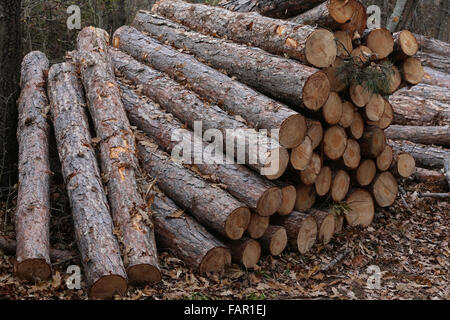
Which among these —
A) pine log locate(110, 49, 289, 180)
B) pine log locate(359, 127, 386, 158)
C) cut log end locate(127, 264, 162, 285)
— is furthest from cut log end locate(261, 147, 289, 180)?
pine log locate(359, 127, 386, 158)

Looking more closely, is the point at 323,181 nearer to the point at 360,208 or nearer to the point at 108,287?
the point at 360,208

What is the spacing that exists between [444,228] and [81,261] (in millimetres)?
4661

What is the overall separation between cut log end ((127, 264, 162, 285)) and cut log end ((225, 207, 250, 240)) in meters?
0.84

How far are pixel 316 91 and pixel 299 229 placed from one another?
159cm

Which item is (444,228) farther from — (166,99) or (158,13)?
(158,13)

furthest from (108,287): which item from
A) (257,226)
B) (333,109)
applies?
(333,109)

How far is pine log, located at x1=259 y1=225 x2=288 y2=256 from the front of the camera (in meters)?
5.51

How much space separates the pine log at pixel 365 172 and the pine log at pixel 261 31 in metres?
1.55

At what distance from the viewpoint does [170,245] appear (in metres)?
5.24

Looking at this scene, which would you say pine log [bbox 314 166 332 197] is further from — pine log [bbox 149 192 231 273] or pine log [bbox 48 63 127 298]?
pine log [bbox 48 63 127 298]

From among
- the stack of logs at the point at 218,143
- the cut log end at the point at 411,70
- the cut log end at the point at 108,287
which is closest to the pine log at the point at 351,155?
the stack of logs at the point at 218,143


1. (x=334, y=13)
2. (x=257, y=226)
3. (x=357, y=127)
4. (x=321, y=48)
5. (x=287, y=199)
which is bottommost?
(x=257, y=226)

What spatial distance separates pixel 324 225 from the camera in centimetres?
600

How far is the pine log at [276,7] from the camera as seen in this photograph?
6688 mm
